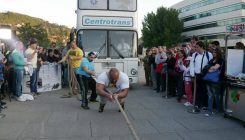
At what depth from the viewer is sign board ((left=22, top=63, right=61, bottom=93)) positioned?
13.4 metres

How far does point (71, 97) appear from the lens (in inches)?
476

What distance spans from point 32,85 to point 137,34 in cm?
482

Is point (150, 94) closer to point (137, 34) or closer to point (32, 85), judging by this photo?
point (137, 34)

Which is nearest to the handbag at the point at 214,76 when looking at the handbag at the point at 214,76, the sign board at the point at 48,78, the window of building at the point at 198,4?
the handbag at the point at 214,76

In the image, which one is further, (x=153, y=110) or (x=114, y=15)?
(x=114, y=15)

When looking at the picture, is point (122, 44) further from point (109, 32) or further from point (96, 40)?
point (96, 40)

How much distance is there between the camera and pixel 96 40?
1388 cm

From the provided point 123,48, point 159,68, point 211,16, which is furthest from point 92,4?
point 211,16

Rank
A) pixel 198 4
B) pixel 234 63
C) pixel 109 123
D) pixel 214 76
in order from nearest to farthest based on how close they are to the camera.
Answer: pixel 109 123 → pixel 234 63 → pixel 214 76 → pixel 198 4

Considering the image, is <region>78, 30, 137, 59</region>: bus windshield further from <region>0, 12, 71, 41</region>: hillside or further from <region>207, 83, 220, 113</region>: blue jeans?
<region>0, 12, 71, 41</region>: hillside

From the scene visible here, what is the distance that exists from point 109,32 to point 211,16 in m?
73.9

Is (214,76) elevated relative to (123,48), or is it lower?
lower

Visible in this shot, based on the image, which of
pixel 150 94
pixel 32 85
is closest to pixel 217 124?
pixel 150 94

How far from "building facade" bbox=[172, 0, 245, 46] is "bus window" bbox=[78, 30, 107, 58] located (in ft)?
190
